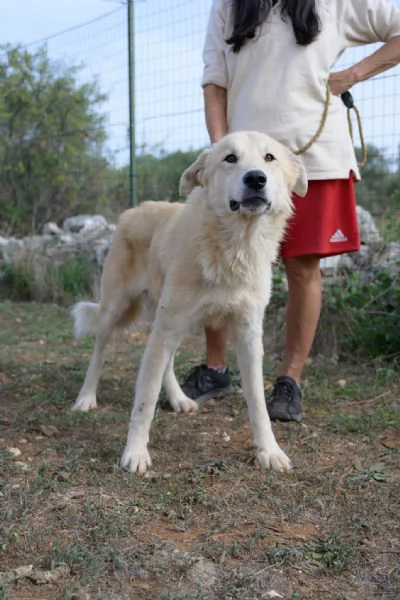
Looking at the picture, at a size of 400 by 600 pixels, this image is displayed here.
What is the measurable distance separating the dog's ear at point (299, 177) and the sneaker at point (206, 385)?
136 centimetres

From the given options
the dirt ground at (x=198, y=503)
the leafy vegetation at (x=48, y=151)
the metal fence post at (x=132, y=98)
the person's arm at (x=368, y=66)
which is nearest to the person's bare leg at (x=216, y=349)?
the dirt ground at (x=198, y=503)

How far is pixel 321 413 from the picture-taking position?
12.6 ft

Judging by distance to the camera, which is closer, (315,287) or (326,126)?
(326,126)

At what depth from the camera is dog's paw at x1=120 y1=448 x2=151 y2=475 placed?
2.88 m

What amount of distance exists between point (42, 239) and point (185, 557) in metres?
6.88

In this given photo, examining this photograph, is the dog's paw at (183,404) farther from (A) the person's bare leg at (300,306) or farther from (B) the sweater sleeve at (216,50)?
(B) the sweater sleeve at (216,50)

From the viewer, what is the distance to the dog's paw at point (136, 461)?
9.44 ft

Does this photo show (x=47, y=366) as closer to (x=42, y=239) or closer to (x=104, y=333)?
(x=104, y=333)

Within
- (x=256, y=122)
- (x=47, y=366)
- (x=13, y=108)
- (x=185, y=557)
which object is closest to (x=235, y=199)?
(x=256, y=122)

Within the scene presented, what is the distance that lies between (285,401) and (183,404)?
57 cm

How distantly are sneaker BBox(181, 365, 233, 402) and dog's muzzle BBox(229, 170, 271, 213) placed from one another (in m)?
1.50

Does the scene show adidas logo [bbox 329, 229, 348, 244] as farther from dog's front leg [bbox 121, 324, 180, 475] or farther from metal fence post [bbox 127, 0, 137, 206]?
metal fence post [bbox 127, 0, 137, 206]

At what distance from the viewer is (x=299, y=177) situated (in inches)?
126

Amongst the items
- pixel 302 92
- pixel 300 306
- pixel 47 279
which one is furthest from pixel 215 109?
pixel 47 279
